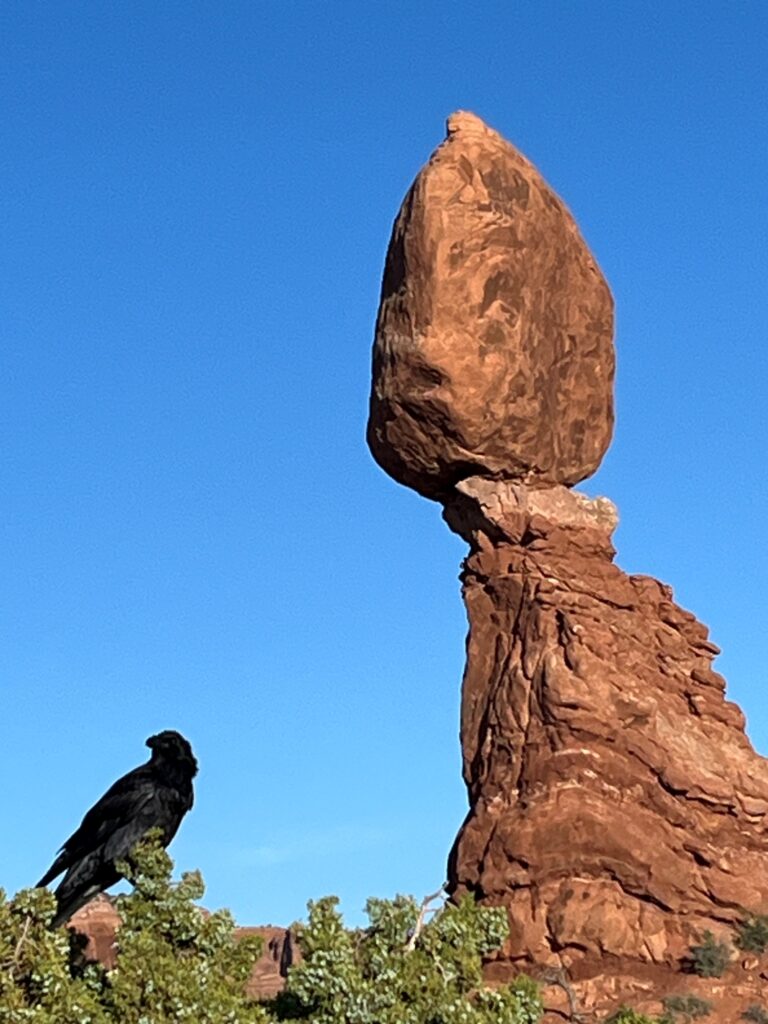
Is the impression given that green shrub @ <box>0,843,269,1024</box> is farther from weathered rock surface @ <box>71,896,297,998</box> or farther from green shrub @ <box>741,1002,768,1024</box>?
weathered rock surface @ <box>71,896,297,998</box>

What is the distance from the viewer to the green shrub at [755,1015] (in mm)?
25203

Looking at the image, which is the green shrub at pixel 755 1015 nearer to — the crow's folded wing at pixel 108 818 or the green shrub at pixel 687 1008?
the green shrub at pixel 687 1008

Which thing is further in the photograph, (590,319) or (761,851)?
(590,319)

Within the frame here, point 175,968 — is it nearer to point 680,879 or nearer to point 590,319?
point 680,879

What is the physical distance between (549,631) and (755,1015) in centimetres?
696

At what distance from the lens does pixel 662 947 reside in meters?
26.7

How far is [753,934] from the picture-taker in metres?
26.8

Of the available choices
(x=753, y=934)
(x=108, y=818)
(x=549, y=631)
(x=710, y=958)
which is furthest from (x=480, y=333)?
(x=108, y=818)

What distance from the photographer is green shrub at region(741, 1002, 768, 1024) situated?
25203mm

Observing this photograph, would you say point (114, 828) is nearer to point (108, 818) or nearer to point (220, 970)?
A: point (108, 818)

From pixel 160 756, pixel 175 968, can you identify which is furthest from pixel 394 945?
pixel 160 756

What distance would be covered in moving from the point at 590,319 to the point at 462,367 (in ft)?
12.1

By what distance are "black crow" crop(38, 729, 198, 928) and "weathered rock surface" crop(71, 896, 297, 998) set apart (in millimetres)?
13740

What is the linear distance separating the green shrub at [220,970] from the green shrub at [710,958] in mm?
10764
